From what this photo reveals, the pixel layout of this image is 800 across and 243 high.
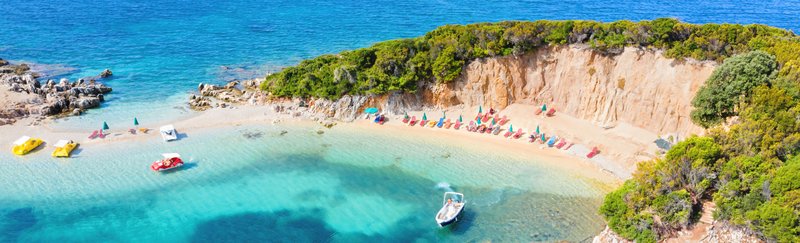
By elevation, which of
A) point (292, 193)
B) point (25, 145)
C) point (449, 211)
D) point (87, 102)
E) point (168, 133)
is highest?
point (87, 102)

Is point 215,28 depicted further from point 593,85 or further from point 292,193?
point 593,85

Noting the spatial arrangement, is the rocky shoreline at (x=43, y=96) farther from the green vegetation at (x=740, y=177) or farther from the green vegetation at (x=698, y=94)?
the green vegetation at (x=740, y=177)

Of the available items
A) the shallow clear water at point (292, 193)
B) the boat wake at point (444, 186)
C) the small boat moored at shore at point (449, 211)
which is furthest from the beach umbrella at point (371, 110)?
the small boat moored at shore at point (449, 211)

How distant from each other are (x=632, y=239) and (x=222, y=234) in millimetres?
25348

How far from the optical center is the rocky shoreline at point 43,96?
54875mm

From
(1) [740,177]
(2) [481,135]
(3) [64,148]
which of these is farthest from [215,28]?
(1) [740,177]

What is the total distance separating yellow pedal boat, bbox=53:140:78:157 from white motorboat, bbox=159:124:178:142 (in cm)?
712

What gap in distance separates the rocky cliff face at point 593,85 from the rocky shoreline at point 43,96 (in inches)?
1437

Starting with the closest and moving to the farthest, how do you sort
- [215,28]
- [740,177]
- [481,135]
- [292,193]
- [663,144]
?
1. [740,177]
2. [292,193]
3. [663,144]
4. [481,135]
5. [215,28]

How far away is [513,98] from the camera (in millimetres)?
51438

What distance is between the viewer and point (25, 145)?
4703 cm

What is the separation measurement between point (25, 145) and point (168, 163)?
13.9 metres

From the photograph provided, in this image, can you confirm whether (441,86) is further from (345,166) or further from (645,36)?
(645,36)

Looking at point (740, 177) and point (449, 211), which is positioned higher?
point (740, 177)
